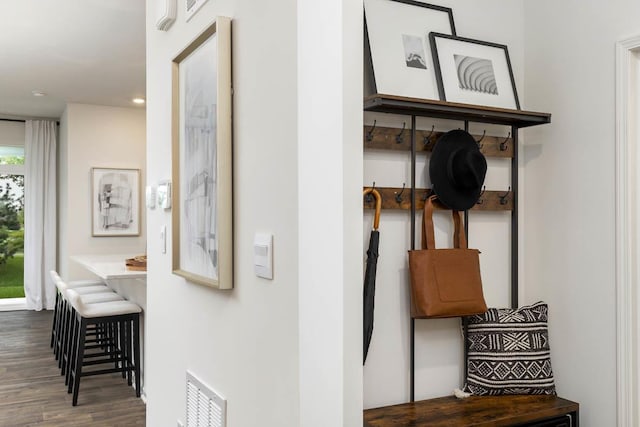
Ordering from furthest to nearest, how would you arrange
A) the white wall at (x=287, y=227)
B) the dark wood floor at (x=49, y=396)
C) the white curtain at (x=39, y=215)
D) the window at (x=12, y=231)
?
the window at (x=12, y=231) < the white curtain at (x=39, y=215) < the dark wood floor at (x=49, y=396) < the white wall at (x=287, y=227)

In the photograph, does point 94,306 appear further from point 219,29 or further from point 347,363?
point 347,363

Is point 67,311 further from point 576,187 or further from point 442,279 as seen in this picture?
point 576,187

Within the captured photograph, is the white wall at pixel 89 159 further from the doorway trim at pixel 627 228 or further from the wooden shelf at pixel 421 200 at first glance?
the doorway trim at pixel 627 228

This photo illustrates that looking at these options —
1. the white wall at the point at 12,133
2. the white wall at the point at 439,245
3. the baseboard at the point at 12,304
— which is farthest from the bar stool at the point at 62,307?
the white wall at the point at 439,245

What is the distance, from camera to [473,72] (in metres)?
2.10

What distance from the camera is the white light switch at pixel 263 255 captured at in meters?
1.50

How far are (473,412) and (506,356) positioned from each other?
→ 10.7 inches

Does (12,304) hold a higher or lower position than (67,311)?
lower

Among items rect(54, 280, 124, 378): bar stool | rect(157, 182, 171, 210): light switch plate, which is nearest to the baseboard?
rect(54, 280, 124, 378): bar stool

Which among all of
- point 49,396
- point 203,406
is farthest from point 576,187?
point 49,396

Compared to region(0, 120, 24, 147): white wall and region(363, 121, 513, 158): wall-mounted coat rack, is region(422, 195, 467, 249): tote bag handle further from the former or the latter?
region(0, 120, 24, 147): white wall

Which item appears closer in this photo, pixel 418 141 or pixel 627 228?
pixel 627 228

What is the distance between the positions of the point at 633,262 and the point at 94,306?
3.70 metres

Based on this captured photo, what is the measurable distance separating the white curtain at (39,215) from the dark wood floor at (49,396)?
2.22 meters
